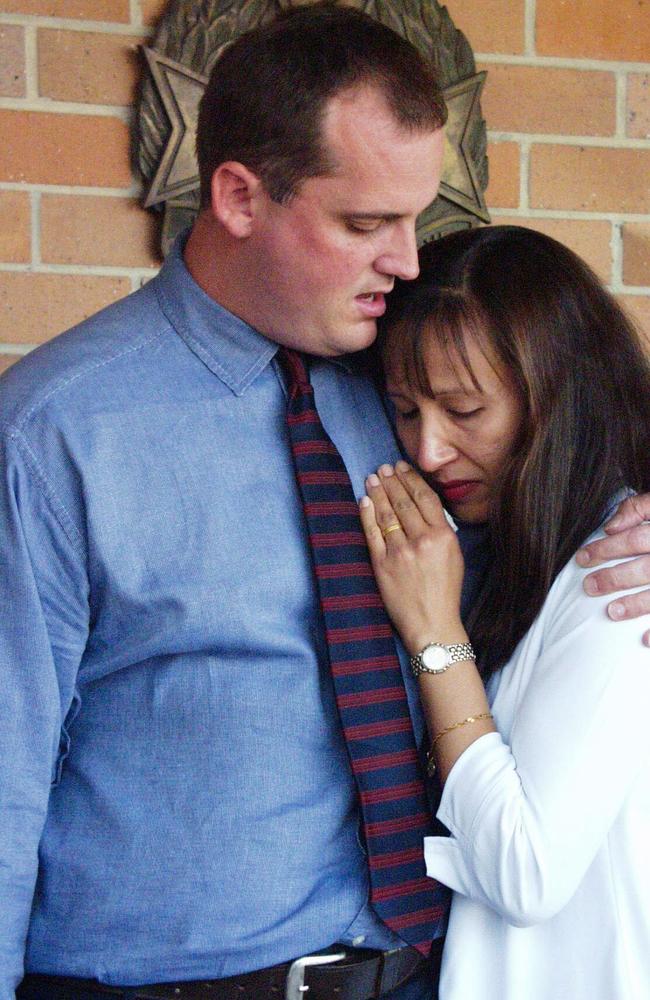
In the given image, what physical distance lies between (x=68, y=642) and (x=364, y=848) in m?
0.37

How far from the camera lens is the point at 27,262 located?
1.87 meters

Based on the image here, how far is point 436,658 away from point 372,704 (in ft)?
0.27

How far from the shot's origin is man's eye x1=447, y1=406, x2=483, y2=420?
4.62 feet

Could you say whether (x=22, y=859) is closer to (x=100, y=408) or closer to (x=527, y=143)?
(x=100, y=408)

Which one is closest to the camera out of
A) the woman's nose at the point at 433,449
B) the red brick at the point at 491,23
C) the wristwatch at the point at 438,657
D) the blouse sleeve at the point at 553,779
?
the blouse sleeve at the point at 553,779

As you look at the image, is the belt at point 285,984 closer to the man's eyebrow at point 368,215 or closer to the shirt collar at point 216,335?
the shirt collar at point 216,335

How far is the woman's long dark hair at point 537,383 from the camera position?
4.53ft

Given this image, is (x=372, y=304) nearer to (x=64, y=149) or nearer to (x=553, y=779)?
(x=553, y=779)

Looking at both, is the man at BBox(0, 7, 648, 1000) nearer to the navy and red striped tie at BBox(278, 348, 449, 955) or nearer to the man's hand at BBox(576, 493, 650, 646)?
the navy and red striped tie at BBox(278, 348, 449, 955)

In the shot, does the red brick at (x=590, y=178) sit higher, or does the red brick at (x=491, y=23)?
the red brick at (x=491, y=23)

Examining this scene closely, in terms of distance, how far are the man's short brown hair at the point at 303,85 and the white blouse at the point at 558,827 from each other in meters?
0.52

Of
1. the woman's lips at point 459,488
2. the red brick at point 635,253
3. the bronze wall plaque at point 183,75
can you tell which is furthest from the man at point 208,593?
the red brick at point 635,253

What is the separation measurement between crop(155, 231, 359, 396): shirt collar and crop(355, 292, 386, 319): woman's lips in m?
0.11

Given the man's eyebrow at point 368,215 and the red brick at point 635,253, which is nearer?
the man's eyebrow at point 368,215
